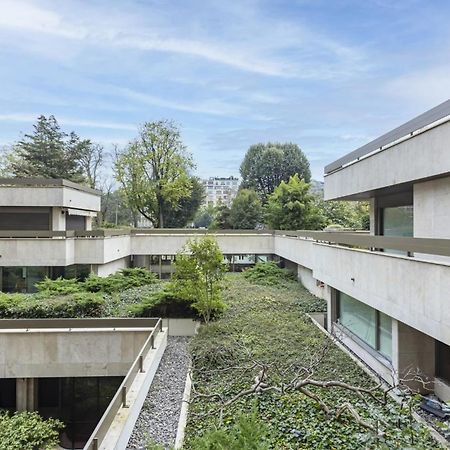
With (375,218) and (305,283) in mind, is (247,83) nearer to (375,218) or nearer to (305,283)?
(305,283)

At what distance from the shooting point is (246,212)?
43875 mm

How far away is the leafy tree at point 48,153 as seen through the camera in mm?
41062

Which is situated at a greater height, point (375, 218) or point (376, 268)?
point (375, 218)

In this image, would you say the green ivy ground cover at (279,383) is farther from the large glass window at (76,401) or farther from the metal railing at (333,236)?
the large glass window at (76,401)

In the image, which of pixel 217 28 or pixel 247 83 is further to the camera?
pixel 247 83

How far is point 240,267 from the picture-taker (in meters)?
28.5

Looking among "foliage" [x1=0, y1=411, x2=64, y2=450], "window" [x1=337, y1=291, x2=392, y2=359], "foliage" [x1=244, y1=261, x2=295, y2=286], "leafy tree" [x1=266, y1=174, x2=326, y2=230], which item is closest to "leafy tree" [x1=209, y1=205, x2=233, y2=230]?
"leafy tree" [x1=266, y1=174, x2=326, y2=230]

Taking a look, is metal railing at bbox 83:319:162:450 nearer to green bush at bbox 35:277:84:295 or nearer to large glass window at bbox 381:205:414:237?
green bush at bbox 35:277:84:295

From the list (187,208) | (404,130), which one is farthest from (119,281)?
(187,208)

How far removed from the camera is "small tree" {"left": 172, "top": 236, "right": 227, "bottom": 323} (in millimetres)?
15102

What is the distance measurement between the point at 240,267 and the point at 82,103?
18.5 meters

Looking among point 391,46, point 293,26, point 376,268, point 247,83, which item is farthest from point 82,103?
point 376,268

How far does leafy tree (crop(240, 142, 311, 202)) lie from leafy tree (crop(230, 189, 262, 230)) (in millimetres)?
10243

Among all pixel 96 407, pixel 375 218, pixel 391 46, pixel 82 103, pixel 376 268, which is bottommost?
pixel 96 407
